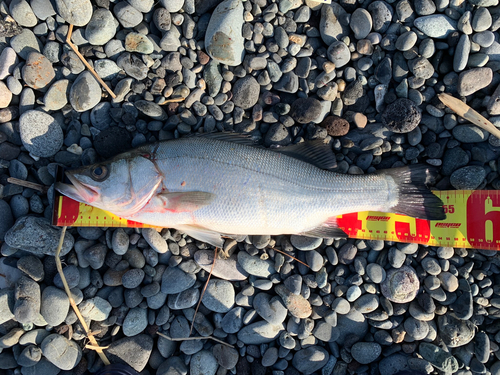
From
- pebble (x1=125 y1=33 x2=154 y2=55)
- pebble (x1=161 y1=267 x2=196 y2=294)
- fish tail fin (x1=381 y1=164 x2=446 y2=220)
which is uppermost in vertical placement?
pebble (x1=125 y1=33 x2=154 y2=55)

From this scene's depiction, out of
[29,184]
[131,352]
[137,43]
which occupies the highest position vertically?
[137,43]

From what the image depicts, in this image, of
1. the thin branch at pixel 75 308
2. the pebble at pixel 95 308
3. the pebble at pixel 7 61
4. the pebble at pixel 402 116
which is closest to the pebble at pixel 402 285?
the pebble at pixel 402 116

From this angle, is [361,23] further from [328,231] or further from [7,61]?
[7,61]

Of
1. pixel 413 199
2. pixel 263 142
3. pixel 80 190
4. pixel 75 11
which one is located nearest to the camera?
pixel 80 190

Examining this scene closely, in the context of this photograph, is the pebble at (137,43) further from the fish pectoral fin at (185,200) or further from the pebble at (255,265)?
the pebble at (255,265)

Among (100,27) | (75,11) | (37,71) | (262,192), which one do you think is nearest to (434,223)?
(262,192)

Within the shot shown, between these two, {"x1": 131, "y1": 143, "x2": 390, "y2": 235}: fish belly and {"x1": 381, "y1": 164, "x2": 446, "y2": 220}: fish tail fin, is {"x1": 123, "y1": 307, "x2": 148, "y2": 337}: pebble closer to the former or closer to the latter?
{"x1": 131, "y1": 143, "x2": 390, "y2": 235}: fish belly

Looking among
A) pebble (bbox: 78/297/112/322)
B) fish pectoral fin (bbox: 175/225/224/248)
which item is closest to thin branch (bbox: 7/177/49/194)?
pebble (bbox: 78/297/112/322)
